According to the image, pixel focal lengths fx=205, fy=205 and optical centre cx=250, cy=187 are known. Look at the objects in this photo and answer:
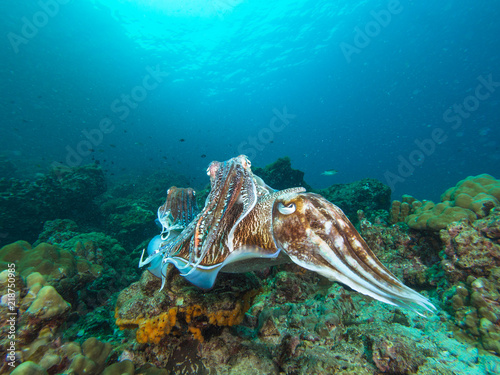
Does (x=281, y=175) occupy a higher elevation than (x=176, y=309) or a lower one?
higher

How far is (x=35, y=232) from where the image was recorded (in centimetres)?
1091

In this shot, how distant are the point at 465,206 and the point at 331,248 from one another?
5.35 m

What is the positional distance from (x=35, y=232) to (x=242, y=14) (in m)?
56.6

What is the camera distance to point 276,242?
6.24 feet

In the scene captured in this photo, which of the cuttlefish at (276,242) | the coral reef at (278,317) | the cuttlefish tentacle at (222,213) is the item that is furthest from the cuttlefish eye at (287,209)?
the coral reef at (278,317)

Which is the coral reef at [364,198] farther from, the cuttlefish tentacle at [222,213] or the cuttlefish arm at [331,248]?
the cuttlefish tentacle at [222,213]

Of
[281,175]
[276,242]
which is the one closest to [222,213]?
[276,242]

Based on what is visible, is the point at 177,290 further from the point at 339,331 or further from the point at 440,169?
the point at 440,169

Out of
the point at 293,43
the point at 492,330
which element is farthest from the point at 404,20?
the point at 492,330

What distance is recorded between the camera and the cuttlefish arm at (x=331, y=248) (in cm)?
152

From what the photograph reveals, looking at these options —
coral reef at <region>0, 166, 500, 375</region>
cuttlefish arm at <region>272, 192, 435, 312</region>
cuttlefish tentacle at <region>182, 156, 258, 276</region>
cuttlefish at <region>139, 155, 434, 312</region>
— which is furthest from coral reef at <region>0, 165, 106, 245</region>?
cuttlefish arm at <region>272, 192, 435, 312</region>

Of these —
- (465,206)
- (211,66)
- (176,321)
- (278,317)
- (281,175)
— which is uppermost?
(211,66)

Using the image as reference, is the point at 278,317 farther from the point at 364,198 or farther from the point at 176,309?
the point at 364,198

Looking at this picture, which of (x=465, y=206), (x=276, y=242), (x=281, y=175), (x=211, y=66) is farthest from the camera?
(x=211, y=66)
